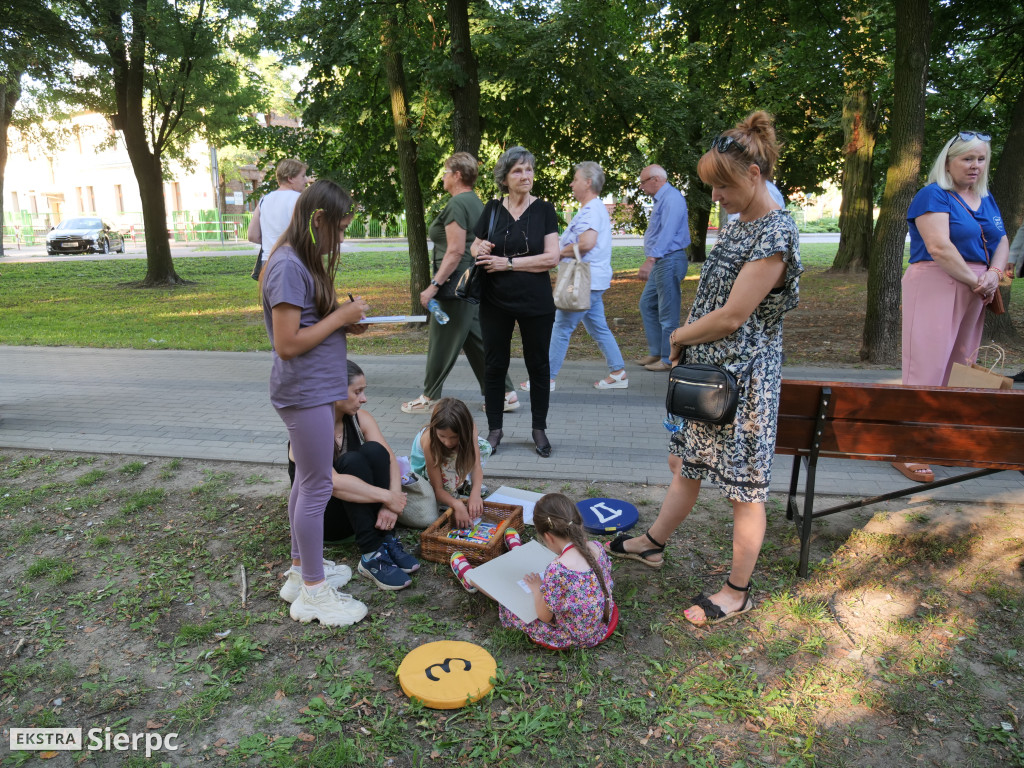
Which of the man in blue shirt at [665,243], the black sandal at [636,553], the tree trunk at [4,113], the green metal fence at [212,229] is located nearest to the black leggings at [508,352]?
the black sandal at [636,553]

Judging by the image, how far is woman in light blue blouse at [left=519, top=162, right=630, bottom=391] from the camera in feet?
20.6

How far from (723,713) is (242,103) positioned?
70.4 feet

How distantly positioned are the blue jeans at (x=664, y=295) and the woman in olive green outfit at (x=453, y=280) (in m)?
2.08

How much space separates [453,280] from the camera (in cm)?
562

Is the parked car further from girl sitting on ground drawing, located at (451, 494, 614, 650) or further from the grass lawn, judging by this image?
girl sitting on ground drawing, located at (451, 494, 614, 650)

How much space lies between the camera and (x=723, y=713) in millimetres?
2656

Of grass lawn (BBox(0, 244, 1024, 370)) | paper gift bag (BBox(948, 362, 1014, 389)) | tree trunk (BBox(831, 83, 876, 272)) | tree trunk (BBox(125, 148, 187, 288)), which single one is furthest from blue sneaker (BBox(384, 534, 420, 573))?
tree trunk (BBox(831, 83, 876, 272))

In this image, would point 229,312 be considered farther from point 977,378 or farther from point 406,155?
point 977,378

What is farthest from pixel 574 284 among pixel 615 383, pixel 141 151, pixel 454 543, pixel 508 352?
pixel 141 151

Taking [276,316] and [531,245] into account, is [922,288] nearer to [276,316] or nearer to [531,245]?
[531,245]

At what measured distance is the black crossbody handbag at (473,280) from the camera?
4.89 m

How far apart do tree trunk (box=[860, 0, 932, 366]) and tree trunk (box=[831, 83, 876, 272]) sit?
36.1 feet

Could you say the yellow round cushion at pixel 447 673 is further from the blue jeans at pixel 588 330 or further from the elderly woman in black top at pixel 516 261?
the blue jeans at pixel 588 330

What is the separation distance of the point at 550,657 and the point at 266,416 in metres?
4.10
